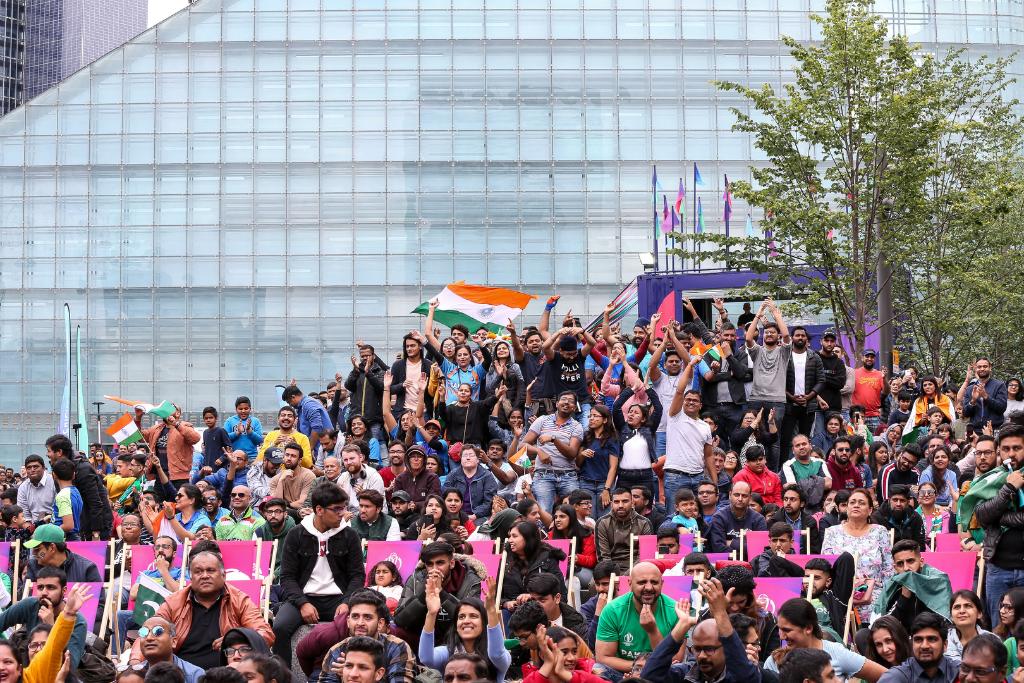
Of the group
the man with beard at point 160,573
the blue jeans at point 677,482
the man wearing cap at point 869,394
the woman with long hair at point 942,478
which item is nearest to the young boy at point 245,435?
the man with beard at point 160,573

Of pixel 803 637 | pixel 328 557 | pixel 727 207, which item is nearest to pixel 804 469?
pixel 328 557

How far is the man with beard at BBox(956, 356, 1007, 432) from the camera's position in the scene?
18.4 meters

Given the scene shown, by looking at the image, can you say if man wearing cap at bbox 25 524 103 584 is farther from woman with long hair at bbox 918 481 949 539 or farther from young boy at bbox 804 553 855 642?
woman with long hair at bbox 918 481 949 539

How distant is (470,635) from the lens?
9.57m

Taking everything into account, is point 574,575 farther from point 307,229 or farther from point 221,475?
point 307,229

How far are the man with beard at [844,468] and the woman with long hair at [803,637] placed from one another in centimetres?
717

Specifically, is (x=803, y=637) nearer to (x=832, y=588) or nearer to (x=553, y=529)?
(x=832, y=588)

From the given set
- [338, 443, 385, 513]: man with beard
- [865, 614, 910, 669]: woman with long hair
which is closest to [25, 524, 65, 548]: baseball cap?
[338, 443, 385, 513]: man with beard

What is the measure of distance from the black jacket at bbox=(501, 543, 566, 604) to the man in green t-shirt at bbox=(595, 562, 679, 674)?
194 cm

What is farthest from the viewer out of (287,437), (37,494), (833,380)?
(833,380)

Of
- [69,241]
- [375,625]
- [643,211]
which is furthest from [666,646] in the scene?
[69,241]

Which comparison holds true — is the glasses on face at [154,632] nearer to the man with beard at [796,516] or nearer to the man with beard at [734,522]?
the man with beard at [734,522]

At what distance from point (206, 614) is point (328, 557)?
1496 millimetres

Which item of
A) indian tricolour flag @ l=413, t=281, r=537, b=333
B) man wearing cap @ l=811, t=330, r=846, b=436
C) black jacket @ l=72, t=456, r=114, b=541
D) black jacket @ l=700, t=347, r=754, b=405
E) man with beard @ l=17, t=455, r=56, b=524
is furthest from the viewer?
indian tricolour flag @ l=413, t=281, r=537, b=333
